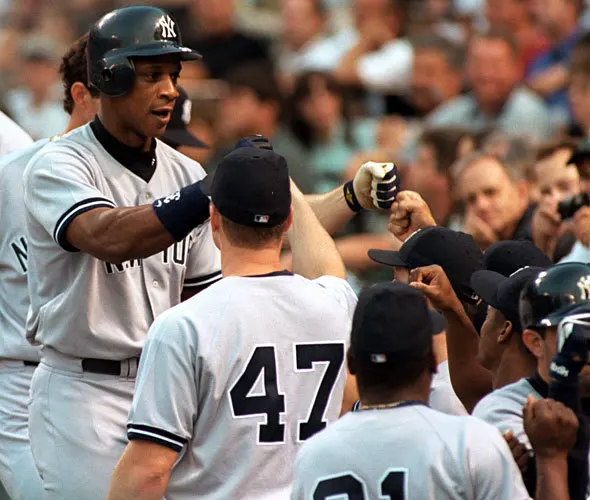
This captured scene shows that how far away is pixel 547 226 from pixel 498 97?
346 cm

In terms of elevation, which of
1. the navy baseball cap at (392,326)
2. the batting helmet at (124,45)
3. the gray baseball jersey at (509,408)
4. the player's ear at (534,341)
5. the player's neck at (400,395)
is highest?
the batting helmet at (124,45)

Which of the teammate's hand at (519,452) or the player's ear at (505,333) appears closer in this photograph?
the teammate's hand at (519,452)

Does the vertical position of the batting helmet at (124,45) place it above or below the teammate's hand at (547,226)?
above

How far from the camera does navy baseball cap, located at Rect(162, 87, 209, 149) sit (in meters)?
5.99

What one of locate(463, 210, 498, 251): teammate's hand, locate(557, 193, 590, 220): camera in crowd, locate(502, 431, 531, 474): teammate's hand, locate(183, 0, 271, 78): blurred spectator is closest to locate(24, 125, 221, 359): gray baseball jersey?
locate(502, 431, 531, 474): teammate's hand

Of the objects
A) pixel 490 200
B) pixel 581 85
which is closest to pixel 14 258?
pixel 490 200

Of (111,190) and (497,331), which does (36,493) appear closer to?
(111,190)

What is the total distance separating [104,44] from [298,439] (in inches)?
65.2

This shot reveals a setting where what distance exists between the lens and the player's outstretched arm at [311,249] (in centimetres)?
429

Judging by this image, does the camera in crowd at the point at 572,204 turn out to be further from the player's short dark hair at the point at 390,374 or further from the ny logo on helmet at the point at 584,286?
the player's short dark hair at the point at 390,374

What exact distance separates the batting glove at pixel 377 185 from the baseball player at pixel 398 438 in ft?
3.96

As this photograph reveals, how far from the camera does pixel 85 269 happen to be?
448 centimetres

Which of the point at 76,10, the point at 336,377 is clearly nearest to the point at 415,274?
the point at 336,377

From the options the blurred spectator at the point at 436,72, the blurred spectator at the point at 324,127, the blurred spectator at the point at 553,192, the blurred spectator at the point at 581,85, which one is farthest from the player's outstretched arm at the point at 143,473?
the blurred spectator at the point at 436,72
